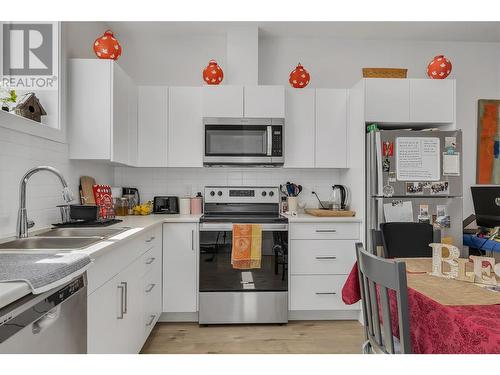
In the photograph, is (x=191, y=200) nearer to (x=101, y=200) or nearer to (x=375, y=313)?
(x=101, y=200)

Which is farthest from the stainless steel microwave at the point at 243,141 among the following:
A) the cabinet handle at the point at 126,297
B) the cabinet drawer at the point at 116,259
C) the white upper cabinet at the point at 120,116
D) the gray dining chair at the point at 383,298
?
the gray dining chair at the point at 383,298

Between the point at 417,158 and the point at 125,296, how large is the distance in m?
2.48

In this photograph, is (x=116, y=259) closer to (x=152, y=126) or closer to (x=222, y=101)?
(x=152, y=126)

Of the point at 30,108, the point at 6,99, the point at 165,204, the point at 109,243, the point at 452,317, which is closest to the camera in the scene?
the point at 452,317

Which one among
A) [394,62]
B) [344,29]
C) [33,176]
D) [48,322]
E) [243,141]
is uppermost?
[344,29]

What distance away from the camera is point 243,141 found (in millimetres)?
3443

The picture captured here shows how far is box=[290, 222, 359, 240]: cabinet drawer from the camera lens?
3219 millimetres

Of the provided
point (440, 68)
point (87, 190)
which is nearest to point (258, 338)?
point (87, 190)

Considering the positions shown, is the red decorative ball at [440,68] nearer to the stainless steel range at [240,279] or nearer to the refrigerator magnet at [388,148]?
the refrigerator magnet at [388,148]

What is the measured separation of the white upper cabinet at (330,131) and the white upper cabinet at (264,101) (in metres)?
0.37

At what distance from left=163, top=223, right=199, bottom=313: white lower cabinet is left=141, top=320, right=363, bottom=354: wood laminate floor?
196mm

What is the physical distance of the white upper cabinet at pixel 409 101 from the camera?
3.28 metres
